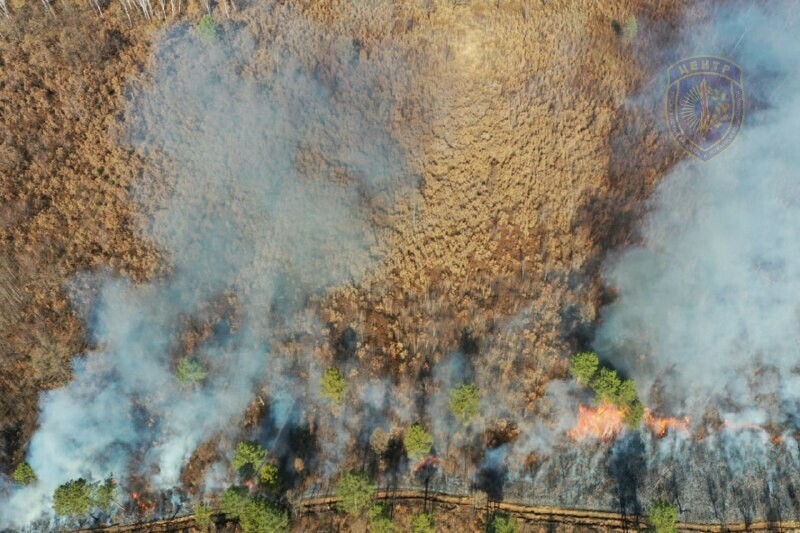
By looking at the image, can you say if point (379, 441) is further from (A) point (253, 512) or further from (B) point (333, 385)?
(A) point (253, 512)

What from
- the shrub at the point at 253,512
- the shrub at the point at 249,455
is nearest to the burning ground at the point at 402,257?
the shrub at the point at 249,455

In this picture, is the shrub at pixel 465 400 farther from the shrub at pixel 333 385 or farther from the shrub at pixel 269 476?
the shrub at pixel 269 476

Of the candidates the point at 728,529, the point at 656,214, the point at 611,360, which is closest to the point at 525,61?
the point at 656,214

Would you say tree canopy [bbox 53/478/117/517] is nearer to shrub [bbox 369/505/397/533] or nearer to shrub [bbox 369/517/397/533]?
shrub [bbox 369/505/397/533]

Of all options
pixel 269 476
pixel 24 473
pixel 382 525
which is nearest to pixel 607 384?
pixel 382 525

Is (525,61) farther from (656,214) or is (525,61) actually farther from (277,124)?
(277,124)

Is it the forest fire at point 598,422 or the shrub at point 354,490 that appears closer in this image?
the shrub at point 354,490
